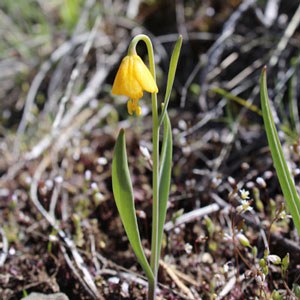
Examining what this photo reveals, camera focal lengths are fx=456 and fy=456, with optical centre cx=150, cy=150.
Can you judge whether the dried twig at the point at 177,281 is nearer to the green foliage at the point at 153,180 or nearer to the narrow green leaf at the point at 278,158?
the green foliage at the point at 153,180

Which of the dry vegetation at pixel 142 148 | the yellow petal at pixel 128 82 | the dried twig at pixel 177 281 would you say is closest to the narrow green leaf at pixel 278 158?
the dry vegetation at pixel 142 148

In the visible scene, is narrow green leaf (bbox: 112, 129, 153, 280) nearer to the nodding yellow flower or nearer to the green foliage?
the green foliage

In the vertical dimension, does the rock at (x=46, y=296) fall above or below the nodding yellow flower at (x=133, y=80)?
below

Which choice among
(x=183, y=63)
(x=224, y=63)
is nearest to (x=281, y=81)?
(x=224, y=63)

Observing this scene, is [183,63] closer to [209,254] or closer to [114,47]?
[114,47]

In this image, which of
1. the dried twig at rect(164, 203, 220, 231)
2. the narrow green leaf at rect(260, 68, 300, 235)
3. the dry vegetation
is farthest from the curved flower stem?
the dried twig at rect(164, 203, 220, 231)

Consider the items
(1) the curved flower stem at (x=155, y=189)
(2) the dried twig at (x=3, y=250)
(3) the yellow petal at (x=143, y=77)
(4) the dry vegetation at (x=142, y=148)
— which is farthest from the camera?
(2) the dried twig at (x=3, y=250)

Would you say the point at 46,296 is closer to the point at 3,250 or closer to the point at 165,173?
the point at 3,250
